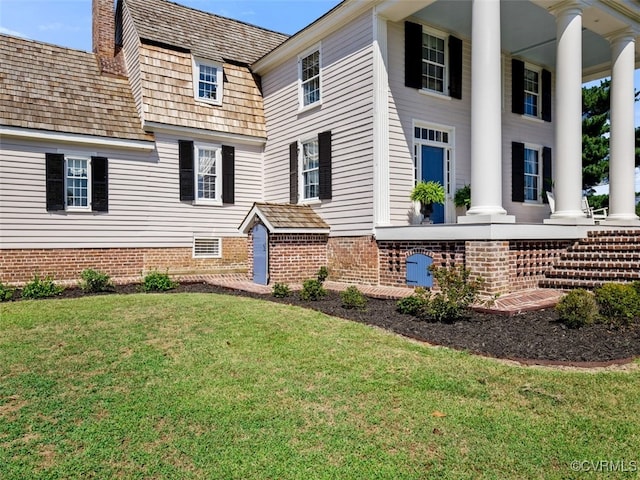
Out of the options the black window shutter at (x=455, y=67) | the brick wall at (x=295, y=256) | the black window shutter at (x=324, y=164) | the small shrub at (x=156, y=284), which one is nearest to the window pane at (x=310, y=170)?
the black window shutter at (x=324, y=164)

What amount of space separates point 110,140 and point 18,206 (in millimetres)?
2802

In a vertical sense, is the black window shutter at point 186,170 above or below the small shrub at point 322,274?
above

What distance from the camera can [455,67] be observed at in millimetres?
12727

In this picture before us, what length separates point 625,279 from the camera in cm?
870

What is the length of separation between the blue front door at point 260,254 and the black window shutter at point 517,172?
7631mm

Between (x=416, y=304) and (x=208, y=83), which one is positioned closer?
(x=416, y=304)

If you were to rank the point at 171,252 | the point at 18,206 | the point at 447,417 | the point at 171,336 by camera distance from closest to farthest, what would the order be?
the point at 447,417 < the point at 171,336 < the point at 18,206 < the point at 171,252

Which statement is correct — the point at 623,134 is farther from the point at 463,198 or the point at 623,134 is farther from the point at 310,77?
the point at 310,77

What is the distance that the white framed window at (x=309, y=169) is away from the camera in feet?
43.8

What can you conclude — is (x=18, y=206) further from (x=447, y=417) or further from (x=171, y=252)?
(x=447, y=417)

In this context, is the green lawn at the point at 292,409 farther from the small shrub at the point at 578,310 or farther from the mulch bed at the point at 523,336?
the small shrub at the point at 578,310

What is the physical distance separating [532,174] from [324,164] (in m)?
7.08

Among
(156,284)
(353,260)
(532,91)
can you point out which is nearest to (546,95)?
(532,91)

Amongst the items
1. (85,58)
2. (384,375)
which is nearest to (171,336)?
(384,375)
